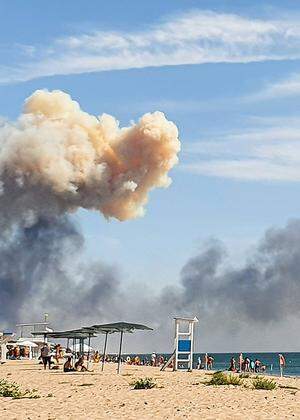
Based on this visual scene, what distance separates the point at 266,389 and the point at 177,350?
16.7 metres

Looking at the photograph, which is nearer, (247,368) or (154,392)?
(154,392)

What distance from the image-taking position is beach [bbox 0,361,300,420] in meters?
23.9

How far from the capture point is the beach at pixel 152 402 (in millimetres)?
23938

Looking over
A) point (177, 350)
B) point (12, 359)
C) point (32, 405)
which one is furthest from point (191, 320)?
point (12, 359)

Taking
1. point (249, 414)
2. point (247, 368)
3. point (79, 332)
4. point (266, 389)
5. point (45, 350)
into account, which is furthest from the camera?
point (247, 368)

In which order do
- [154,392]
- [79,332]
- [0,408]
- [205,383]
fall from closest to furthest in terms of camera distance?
[0,408] < [154,392] < [205,383] < [79,332]

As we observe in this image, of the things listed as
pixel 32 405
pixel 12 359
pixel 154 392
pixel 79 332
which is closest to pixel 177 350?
pixel 79 332

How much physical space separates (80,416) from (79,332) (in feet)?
81.7

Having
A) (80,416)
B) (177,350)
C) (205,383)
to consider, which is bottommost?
(80,416)

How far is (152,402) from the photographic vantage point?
27.5 meters

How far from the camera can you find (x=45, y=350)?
54469mm

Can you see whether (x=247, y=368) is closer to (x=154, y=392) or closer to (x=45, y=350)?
(x=45, y=350)

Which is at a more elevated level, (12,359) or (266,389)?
(12,359)

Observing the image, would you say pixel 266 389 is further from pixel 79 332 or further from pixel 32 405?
pixel 79 332
